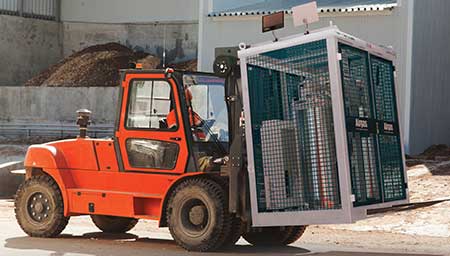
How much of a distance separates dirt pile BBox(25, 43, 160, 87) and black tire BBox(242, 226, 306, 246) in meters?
21.1

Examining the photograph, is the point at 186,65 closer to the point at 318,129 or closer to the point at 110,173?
the point at 110,173

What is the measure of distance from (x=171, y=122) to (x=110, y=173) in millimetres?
1406

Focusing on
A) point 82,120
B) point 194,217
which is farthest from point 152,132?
point 82,120

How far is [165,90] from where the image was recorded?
13.4 meters

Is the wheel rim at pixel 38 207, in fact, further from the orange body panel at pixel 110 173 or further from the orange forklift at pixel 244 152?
the orange body panel at pixel 110 173

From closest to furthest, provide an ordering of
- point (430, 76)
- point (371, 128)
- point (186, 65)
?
1. point (371, 128)
2. point (430, 76)
3. point (186, 65)

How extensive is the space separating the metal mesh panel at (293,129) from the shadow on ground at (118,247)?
139cm

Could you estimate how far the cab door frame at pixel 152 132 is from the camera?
13094 mm

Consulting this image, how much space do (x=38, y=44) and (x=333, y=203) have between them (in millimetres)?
28689

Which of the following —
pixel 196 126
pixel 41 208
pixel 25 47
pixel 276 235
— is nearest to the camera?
pixel 196 126

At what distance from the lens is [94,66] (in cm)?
3606

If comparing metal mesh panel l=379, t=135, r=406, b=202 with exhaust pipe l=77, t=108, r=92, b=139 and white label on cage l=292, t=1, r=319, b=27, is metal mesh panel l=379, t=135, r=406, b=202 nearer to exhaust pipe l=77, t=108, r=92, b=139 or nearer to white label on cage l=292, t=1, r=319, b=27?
white label on cage l=292, t=1, r=319, b=27

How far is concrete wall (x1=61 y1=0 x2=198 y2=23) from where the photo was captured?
118 feet

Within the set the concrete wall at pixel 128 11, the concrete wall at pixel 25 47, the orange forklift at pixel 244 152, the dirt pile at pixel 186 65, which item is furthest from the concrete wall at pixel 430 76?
the concrete wall at pixel 25 47
